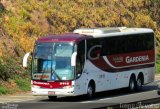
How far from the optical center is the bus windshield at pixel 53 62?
2753cm

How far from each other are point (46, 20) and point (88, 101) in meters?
17.0

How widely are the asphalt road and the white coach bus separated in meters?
0.50

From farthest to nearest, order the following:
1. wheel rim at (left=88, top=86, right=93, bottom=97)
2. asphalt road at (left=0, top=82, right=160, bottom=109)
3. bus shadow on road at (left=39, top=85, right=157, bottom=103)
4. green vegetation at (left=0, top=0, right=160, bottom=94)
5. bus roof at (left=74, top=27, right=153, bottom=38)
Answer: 1. green vegetation at (left=0, top=0, right=160, bottom=94)
2. bus roof at (left=74, top=27, right=153, bottom=38)
3. wheel rim at (left=88, top=86, right=93, bottom=97)
4. bus shadow on road at (left=39, top=85, right=157, bottom=103)
5. asphalt road at (left=0, top=82, right=160, bottom=109)

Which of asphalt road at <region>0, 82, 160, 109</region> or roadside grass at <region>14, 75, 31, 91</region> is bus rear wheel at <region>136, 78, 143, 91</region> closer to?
asphalt road at <region>0, 82, 160, 109</region>

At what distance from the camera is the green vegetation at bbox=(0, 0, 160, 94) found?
35.5 meters

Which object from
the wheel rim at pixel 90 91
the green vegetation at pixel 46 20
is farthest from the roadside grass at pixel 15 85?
the wheel rim at pixel 90 91

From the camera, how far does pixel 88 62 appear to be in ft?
94.2

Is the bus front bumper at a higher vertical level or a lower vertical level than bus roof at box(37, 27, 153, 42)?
lower

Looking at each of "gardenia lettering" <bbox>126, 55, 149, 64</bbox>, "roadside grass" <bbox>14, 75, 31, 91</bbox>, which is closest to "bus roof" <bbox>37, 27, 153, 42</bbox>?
"gardenia lettering" <bbox>126, 55, 149, 64</bbox>

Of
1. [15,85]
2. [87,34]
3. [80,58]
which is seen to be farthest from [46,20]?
[80,58]

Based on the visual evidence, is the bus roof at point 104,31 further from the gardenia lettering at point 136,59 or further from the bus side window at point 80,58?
the bus side window at point 80,58

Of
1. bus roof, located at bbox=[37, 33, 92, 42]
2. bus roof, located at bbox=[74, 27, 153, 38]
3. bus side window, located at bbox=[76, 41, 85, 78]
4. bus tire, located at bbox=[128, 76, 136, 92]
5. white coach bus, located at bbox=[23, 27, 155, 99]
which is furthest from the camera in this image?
bus tire, located at bbox=[128, 76, 136, 92]

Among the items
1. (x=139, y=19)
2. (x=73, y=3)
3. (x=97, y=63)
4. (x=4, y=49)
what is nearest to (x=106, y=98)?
(x=97, y=63)

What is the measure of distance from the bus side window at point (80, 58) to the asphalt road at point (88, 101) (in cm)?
145
